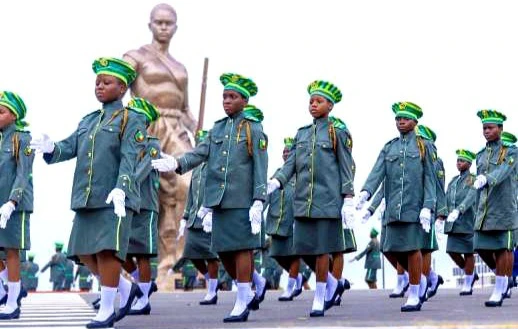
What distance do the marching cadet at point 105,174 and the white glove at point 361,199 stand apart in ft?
9.68

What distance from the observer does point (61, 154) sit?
29.8 feet

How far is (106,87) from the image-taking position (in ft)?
29.9

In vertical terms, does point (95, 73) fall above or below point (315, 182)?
above

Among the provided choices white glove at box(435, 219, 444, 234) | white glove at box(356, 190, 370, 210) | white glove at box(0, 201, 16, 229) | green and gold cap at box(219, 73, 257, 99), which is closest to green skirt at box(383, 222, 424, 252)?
white glove at box(356, 190, 370, 210)

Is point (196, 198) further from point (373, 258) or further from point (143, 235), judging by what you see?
point (373, 258)

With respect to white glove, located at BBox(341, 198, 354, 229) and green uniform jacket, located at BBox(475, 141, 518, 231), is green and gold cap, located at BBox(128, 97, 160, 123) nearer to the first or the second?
white glove, located at BBox(341, 198, 354, 229)

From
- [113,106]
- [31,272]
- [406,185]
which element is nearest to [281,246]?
[406,185]

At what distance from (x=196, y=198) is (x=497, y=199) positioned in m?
4.17

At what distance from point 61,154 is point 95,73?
0.74 m

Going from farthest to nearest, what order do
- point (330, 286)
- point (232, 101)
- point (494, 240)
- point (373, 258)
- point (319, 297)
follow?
point (373, 258) < point (494, 240) < point (330, 286) < point (319, 297) < point (232, 101)

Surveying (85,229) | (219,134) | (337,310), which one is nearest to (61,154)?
Answer: (85,229)

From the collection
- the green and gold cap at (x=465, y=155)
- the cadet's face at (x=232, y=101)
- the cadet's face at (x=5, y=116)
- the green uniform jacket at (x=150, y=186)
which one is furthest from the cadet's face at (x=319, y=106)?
the green and gold cap at (x=465, y=155)

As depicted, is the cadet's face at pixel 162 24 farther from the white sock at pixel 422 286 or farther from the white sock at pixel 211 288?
the white sock at pixel 422 286

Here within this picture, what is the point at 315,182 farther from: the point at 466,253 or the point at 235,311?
the point at 466,253
